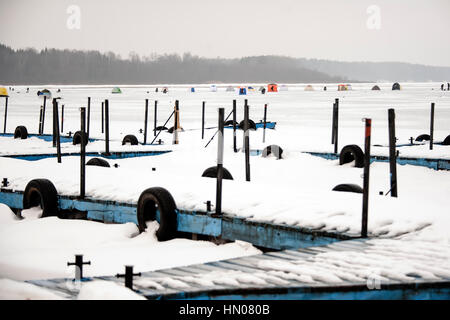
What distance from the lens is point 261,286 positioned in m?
5.14

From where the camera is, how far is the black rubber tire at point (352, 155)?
15.9 m

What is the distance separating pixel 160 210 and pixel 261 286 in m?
4.06

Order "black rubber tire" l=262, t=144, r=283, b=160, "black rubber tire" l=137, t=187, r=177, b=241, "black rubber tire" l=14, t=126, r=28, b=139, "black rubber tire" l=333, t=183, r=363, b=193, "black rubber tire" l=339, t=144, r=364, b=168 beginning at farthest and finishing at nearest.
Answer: "black rubber tire" l=14, t=126, r=28, b=139 < "black rubber tire" l=262, t=144, r=283, b=160 < "black rubber tire" l=339, t=144, r=364, b=168 < "black rubber tire" l=333, t=183, r=363, b=193 < "black rubber tire" l=137, t=187, r=177, b=241

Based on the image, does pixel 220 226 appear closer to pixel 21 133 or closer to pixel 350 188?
pixel 350 188

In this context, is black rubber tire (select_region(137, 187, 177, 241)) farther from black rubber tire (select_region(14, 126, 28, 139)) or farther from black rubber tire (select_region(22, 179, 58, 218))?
black rubber tire (select_region(14, 126, 28, 139))

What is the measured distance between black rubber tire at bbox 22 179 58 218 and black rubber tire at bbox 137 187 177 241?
6.82ft

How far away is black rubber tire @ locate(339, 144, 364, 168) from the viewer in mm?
15889

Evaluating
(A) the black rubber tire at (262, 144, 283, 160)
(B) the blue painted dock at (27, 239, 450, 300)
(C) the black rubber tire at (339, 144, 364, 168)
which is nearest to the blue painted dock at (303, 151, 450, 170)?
(C) the black rubber tire at (339, 144, 364, 168)

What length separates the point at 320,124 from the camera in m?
33.3

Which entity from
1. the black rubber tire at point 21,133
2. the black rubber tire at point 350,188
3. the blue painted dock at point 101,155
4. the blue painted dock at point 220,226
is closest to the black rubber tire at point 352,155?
the blue painted dock at point 101,155

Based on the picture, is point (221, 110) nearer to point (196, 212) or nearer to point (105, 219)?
point (196, 212)

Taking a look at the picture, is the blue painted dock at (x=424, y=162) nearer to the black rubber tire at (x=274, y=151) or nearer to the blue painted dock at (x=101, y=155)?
the black rubber tire at (x=274, y=151)

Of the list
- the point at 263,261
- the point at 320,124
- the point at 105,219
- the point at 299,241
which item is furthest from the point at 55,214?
the point at 320,124
